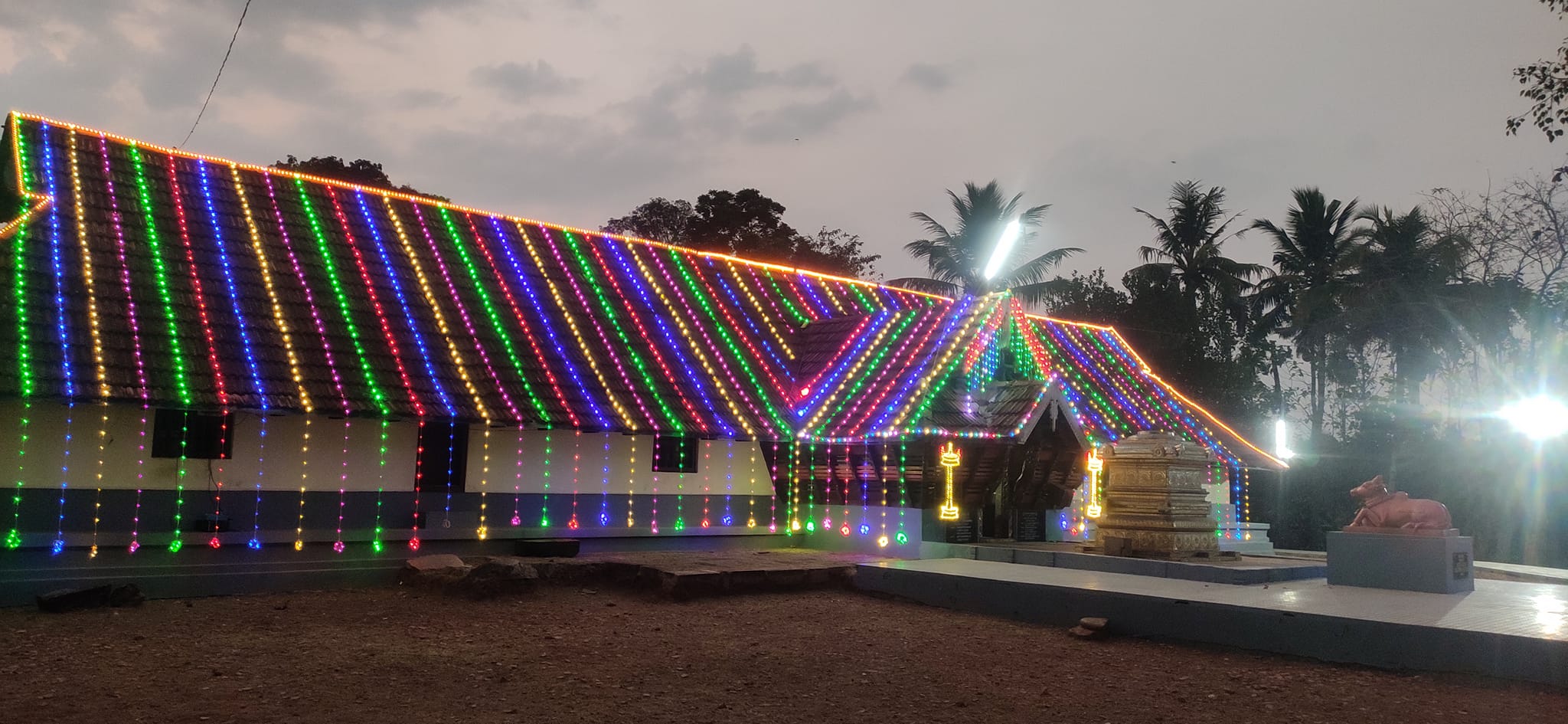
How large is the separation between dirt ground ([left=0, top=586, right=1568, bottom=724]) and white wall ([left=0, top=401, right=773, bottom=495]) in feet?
5.13

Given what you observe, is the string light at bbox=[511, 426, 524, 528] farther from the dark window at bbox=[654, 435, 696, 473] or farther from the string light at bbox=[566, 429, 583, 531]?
the dark window at bbox=[654, 435, 696, 473]

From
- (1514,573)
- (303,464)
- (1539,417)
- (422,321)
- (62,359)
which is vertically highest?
(422,321)

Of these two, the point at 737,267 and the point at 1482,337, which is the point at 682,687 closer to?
the point at 737,267

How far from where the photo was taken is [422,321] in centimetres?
1411

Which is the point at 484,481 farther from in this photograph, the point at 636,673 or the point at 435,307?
the point at 636,673

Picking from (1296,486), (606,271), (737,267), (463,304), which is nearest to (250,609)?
(463,304)

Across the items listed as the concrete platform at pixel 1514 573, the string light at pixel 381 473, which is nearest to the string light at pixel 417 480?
the string light at pixel 381 473

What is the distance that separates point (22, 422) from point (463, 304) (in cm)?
531

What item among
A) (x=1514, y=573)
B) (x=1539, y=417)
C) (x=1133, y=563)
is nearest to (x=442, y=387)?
(x=1133, y=563)

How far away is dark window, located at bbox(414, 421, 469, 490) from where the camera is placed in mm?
13609

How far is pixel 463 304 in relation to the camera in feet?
48.7

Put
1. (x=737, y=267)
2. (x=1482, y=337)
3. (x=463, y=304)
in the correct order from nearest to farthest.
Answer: (x=463, y=304), (x=737, y=267), (x=1482, y=337)

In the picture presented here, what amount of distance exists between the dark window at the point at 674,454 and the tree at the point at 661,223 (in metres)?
22.9

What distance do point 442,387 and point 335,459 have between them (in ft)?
5.03
